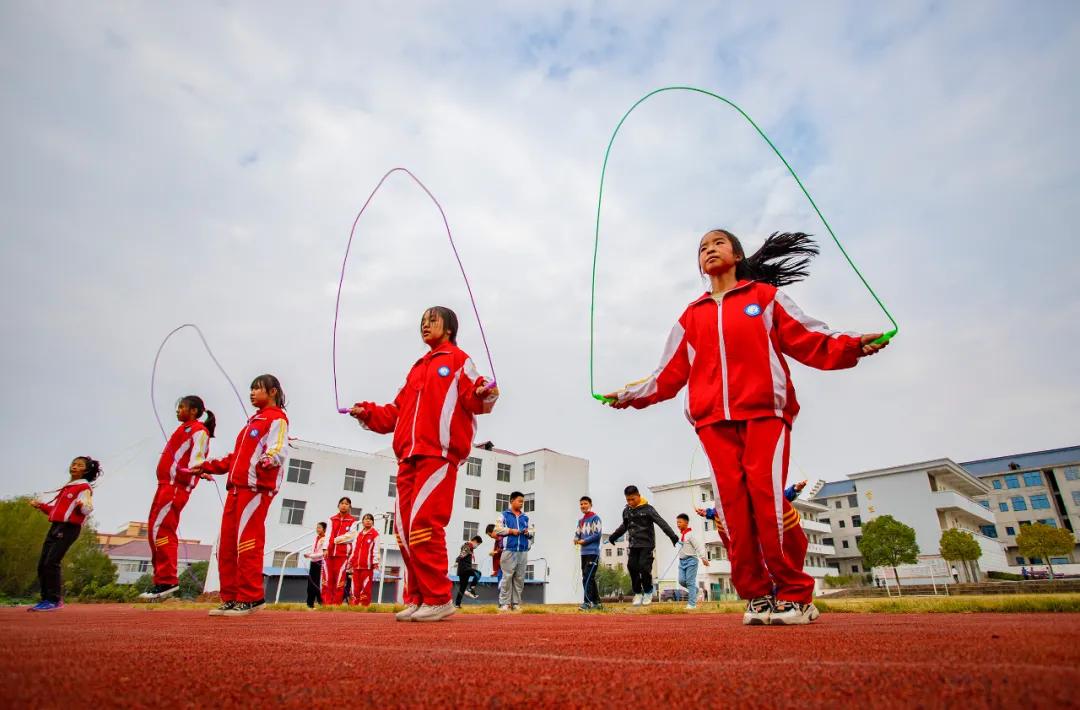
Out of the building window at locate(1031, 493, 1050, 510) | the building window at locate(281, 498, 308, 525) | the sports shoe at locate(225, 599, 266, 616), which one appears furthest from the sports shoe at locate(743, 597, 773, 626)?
the building window at locate(1031, 493, 1050, 510)

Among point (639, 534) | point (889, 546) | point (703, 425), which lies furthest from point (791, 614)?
point (889, 546)

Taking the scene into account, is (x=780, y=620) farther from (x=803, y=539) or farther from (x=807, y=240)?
(x=807, y=240)

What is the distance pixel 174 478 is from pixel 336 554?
563 centimetres

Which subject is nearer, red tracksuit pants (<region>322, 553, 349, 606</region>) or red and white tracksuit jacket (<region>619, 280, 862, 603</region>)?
red and white tracksuit jacket (<region>619, 280, 862, 603</region>)

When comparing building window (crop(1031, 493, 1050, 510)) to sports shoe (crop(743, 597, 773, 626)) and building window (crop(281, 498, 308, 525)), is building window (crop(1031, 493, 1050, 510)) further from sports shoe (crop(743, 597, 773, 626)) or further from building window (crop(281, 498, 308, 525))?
sports shoe (crop(743, 597, 773, 626))

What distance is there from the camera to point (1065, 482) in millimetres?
62094

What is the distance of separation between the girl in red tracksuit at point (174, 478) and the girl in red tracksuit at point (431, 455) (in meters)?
4.02

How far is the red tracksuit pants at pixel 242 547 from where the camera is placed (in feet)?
18.3

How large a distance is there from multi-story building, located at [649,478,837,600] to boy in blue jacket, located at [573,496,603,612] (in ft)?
140

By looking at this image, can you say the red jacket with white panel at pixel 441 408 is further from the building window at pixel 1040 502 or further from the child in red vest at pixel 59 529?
the building window at pixel 1040 502

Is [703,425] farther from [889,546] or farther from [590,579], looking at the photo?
[889,546]

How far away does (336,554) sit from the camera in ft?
40.8

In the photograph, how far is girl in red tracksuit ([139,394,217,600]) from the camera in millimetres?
7422

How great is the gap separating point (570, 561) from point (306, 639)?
4633cm
